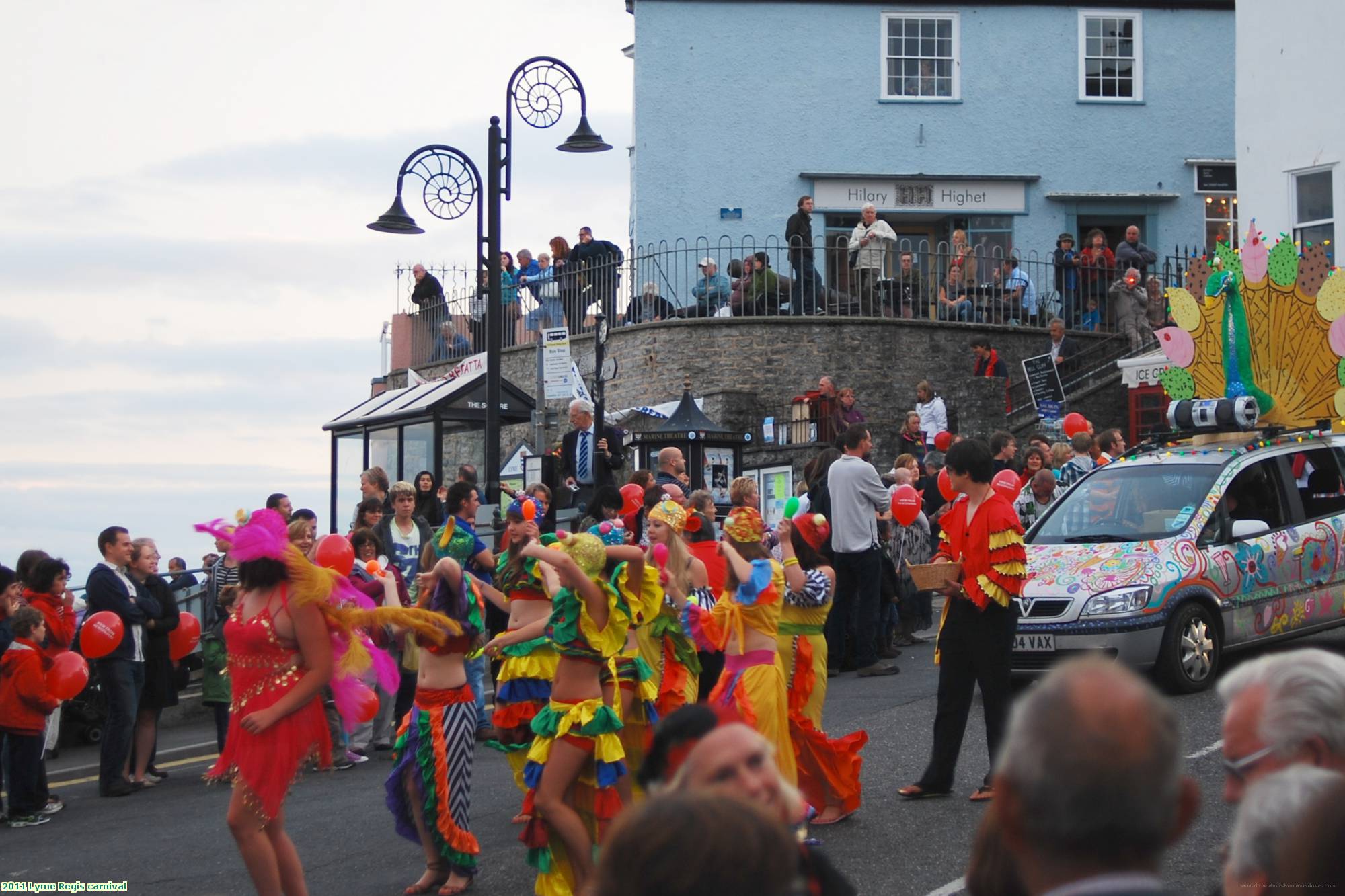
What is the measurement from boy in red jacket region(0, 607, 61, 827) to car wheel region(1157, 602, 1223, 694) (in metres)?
7.48

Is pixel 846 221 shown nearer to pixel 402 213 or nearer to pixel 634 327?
pixel 634 327

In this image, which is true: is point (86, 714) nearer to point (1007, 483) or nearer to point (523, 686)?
point (523, 686)

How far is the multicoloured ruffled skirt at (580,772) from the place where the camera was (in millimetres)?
→ 6336

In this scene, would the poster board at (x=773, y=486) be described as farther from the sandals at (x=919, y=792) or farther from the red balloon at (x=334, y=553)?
the red balloon at (x=334, y=553)

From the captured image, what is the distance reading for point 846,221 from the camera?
90.2 feet

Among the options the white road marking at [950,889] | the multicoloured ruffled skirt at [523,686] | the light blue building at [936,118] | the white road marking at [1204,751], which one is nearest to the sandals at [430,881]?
the multicoloured ruffled skirt at [523,686]

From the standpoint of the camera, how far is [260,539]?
586 cm

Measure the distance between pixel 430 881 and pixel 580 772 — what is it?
119cm

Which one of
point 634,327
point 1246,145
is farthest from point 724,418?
point 1246,145

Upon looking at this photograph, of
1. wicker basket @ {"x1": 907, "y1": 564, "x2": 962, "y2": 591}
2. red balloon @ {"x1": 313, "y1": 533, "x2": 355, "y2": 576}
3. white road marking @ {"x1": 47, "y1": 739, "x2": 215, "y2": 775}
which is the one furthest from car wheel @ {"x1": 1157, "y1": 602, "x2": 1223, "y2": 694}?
white road marking @ {"x1": 47, "y1": 739, "x2": 215, "y2": 775}

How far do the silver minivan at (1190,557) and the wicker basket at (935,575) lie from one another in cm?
274

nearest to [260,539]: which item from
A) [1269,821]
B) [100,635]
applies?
[1269,821]

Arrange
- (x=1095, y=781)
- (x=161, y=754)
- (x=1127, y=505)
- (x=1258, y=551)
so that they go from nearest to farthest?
(x=1095, y=781), (x=1258, y=551), (x=1127, y=505), (x=161, y=754)

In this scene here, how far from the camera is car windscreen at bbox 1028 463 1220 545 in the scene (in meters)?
10.9
